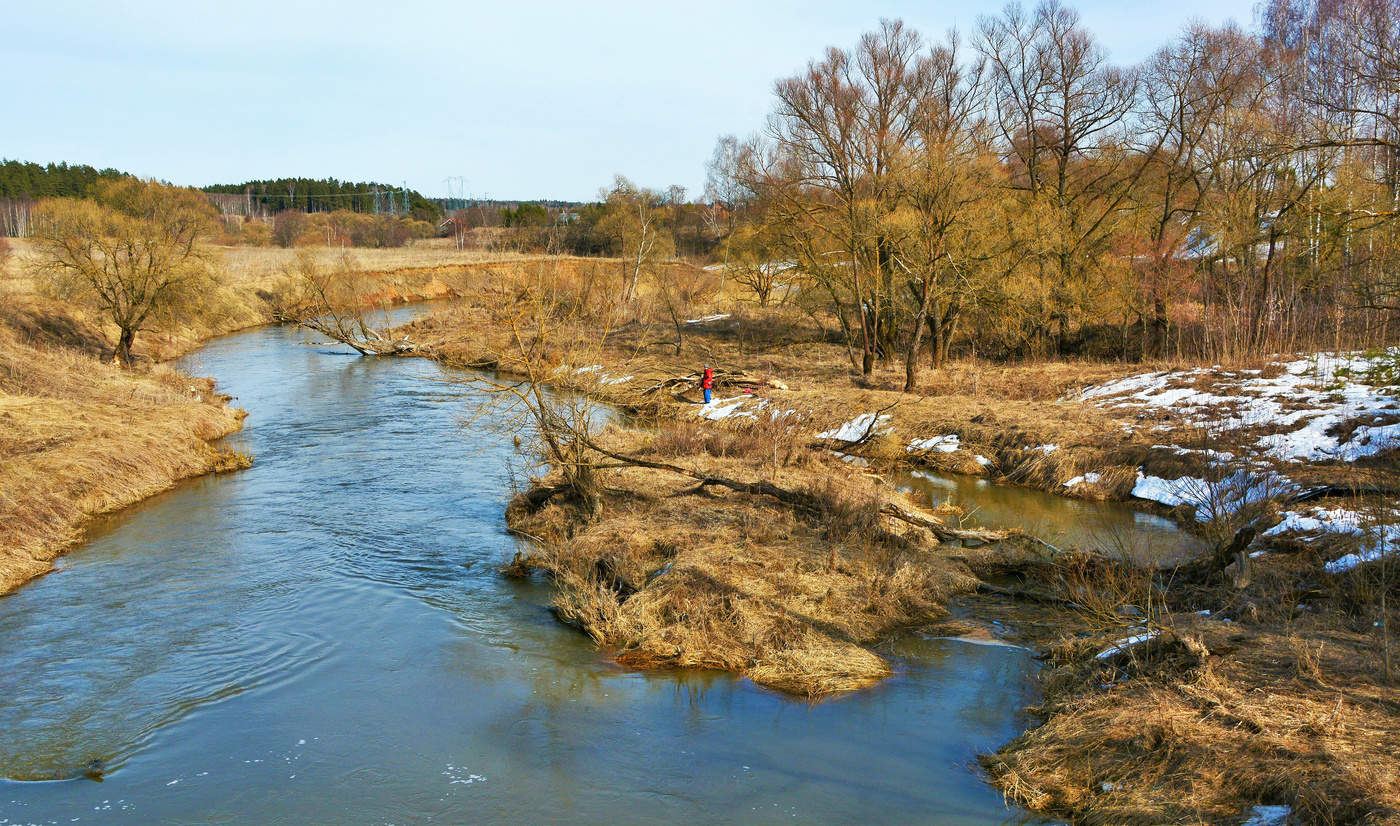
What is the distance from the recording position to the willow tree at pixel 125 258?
26719 millimetres

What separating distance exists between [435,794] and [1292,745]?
6.67 m

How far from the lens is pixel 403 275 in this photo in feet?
193

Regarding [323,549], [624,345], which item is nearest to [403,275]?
[624,345]

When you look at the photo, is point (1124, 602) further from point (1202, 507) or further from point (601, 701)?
point (601, 701)

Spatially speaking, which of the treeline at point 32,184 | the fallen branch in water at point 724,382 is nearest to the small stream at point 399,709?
the fallen branch in water at point 724,382

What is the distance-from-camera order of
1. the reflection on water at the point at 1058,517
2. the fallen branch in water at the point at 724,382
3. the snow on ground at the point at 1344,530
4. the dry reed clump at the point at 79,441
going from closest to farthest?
the snow on ground at the point at 1344,530 → the reflection on water at the point at 1058,517 → the dry reed clump at the point at 79,441 → the fallen branch in water at the point at 724,382

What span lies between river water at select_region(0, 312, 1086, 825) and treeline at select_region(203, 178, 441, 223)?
363 ft

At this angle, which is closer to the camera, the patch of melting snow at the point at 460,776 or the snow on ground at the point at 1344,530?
the patch of melting snow at the point at 460,776

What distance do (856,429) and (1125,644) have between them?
12.4m

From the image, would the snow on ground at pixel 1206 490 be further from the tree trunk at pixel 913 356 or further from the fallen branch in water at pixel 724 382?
the fallen branch in water at pixel 724 382

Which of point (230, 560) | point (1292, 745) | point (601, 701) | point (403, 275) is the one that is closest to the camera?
point (1292, 745)

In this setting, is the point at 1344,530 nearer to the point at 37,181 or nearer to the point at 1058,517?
the point at 1058,517

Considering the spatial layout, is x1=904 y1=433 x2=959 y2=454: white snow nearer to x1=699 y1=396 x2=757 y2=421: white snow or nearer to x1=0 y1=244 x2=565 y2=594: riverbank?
x1=699 y1=396 x2=757 y2=421: white snow

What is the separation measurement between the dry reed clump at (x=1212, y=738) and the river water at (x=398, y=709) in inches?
25.3
